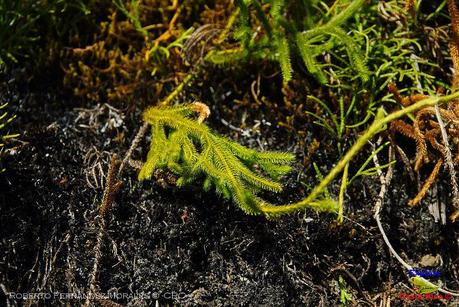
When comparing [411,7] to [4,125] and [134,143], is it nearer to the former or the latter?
[134,143]

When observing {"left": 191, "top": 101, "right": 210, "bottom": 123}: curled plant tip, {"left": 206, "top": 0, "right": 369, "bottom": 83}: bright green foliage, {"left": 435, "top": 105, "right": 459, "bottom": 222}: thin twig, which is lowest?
{"left": 435, "top": 105, "right": 459, "bottom": 222}: thin twig

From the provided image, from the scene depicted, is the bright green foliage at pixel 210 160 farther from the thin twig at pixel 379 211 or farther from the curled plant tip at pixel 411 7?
the curled plant tip at pixel 411 7

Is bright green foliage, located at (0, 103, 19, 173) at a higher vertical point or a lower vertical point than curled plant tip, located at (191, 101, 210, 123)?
lower

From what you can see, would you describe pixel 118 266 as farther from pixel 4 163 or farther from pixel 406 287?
pixel 406 287

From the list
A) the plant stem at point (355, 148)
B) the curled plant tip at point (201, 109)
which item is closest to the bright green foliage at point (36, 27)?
the curled plant tip at point (201, 109)

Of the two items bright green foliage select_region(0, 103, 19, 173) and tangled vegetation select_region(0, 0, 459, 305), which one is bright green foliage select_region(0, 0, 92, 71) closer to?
tangled vegetation select_region(0, 0, 459, 305)

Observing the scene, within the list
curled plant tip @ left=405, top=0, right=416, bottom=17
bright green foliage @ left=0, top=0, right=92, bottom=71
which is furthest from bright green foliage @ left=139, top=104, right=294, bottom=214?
curled plant tip @ left=405, top=0, right=416, bottom=17
